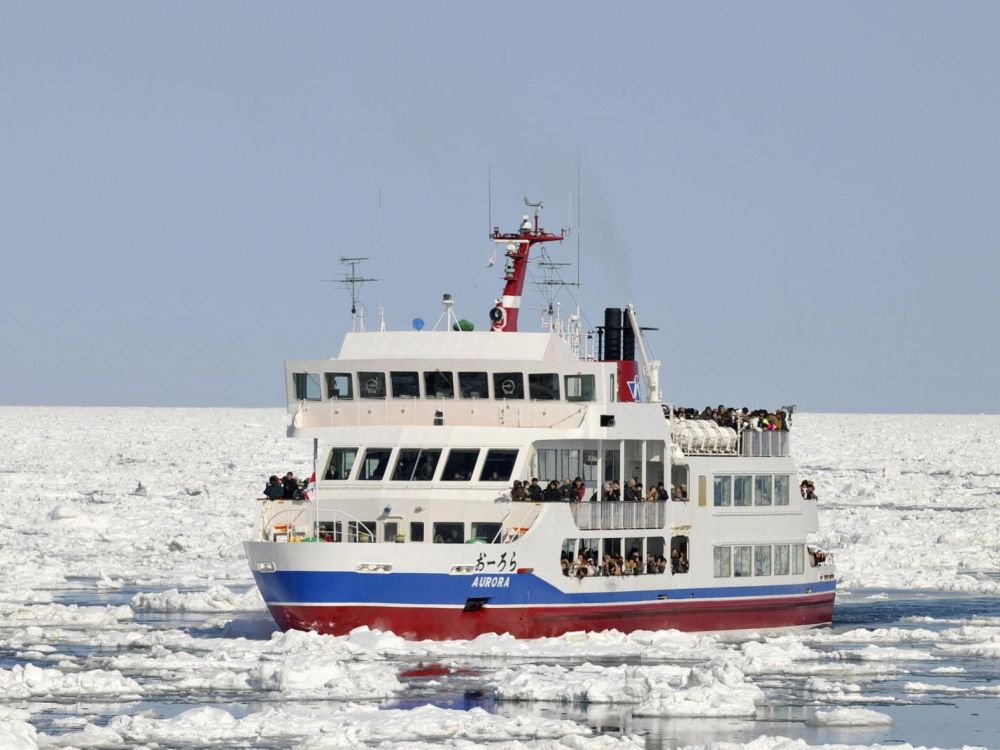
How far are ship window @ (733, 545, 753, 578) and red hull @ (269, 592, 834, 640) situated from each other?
519 mm

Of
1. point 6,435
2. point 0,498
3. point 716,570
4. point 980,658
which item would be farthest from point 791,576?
point 6,435

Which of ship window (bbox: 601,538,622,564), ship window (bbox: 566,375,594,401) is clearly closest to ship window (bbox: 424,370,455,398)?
ship window (bbox: 566,375,594,401)

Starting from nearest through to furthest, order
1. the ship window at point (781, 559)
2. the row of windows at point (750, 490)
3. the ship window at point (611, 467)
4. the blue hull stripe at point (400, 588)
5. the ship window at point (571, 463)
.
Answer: the blue hull stripe at point (400, 588) → the ship window at point (571, 463) → the ship window at point (611, 467) → the row of windows at point (750, 490) → the ship window at point (781, 559)

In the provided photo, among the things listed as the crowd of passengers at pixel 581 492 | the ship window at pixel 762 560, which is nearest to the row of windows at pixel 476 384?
the crowd of passengers at pixel 581 492

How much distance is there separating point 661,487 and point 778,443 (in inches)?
152

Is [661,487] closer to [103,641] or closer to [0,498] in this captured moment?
[103,641]

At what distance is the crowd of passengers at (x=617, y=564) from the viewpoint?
109 ft

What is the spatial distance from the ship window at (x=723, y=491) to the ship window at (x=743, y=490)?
12cm

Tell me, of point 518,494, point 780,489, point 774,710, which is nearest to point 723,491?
point 780,489

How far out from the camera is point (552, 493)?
33250mm

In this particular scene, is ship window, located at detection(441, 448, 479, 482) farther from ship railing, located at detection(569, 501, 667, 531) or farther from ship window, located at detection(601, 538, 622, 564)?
ship window, located at detection(601, 538, 622, 564)

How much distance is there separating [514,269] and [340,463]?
5215 millimetres

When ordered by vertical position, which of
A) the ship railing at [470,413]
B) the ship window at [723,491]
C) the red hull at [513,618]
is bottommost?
the red hull at [513,618]

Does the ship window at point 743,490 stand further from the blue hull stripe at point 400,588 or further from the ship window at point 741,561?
the blue hull stripe at point 400,588
